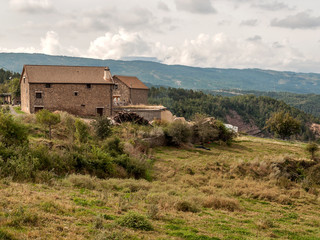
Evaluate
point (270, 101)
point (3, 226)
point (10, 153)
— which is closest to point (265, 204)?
point (3, 226)

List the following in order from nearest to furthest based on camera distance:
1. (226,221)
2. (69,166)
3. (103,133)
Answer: (226,221), (69,166), (103,133)

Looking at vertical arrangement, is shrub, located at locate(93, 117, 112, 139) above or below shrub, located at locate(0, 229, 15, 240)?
above

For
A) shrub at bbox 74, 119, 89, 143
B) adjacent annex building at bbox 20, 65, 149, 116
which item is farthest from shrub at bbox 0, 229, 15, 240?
adjacent annex building at bbox 20, 65, 149, 116

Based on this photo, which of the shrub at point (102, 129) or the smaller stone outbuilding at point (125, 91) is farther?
the smaller stone outbuilding at point (125, 91)

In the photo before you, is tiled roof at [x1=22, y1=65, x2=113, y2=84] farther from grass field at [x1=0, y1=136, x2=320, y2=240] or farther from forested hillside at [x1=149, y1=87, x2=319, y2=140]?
forested hillside at [x1=149, y1=87, x2=319, y2=140]

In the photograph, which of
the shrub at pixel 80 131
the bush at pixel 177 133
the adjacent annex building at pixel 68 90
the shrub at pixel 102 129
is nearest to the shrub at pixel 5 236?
the shrub at pixel 80 131

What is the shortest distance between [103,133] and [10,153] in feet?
29.7

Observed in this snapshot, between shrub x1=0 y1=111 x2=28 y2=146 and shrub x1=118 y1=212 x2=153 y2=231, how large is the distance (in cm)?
1134

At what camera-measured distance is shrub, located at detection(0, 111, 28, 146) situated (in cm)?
1723

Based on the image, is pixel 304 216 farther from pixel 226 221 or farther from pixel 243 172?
pixel 243 172

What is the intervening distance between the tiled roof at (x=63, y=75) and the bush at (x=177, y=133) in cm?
1187

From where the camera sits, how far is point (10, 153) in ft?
51.7

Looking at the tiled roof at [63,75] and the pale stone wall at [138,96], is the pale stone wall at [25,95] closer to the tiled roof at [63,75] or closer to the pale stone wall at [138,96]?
the tiled roof at [63,75]

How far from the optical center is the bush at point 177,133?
30681mm
